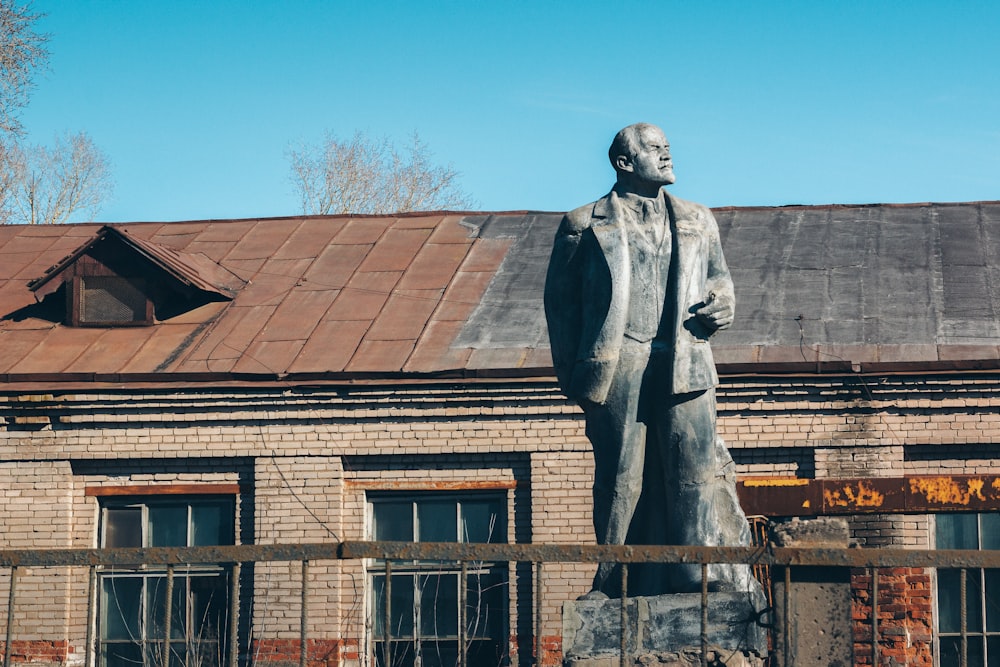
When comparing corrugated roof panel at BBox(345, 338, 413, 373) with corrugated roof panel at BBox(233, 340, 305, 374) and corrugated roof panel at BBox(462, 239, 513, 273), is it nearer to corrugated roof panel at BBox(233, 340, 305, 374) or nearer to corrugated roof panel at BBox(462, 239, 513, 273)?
corrugated roof panel at BBox(233, 340, 305, 374)

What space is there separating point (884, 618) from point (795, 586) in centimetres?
746

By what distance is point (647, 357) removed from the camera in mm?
6492

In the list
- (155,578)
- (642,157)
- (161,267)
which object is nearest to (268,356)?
(161,267)

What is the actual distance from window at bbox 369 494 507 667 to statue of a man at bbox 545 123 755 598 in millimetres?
7079

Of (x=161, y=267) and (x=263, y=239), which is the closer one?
(x=161, y=267)

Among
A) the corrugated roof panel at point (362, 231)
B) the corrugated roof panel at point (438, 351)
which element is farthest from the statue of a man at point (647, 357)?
the corrugated roof panel at point (362, 231)

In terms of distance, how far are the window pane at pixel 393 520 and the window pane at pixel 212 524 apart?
1332mm

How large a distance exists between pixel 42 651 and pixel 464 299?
4.98m

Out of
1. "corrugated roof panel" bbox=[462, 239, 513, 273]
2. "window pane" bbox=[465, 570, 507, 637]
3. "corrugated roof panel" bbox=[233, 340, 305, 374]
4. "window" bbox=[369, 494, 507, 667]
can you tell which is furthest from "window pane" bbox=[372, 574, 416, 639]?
"corrugated roof panel" bbox=[462, 239, 513, 273]

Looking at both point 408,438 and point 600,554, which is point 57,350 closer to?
point 408,438

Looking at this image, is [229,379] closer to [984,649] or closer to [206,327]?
[206,327]

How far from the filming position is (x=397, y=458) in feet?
45.5

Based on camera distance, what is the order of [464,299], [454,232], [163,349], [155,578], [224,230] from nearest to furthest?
[155,578] → [163,349] → [464,299] → [454,232] → [224,230]

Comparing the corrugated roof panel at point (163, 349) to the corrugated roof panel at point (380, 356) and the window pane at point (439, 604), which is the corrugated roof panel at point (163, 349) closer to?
the corrugated roof panel at point (380, 356)
